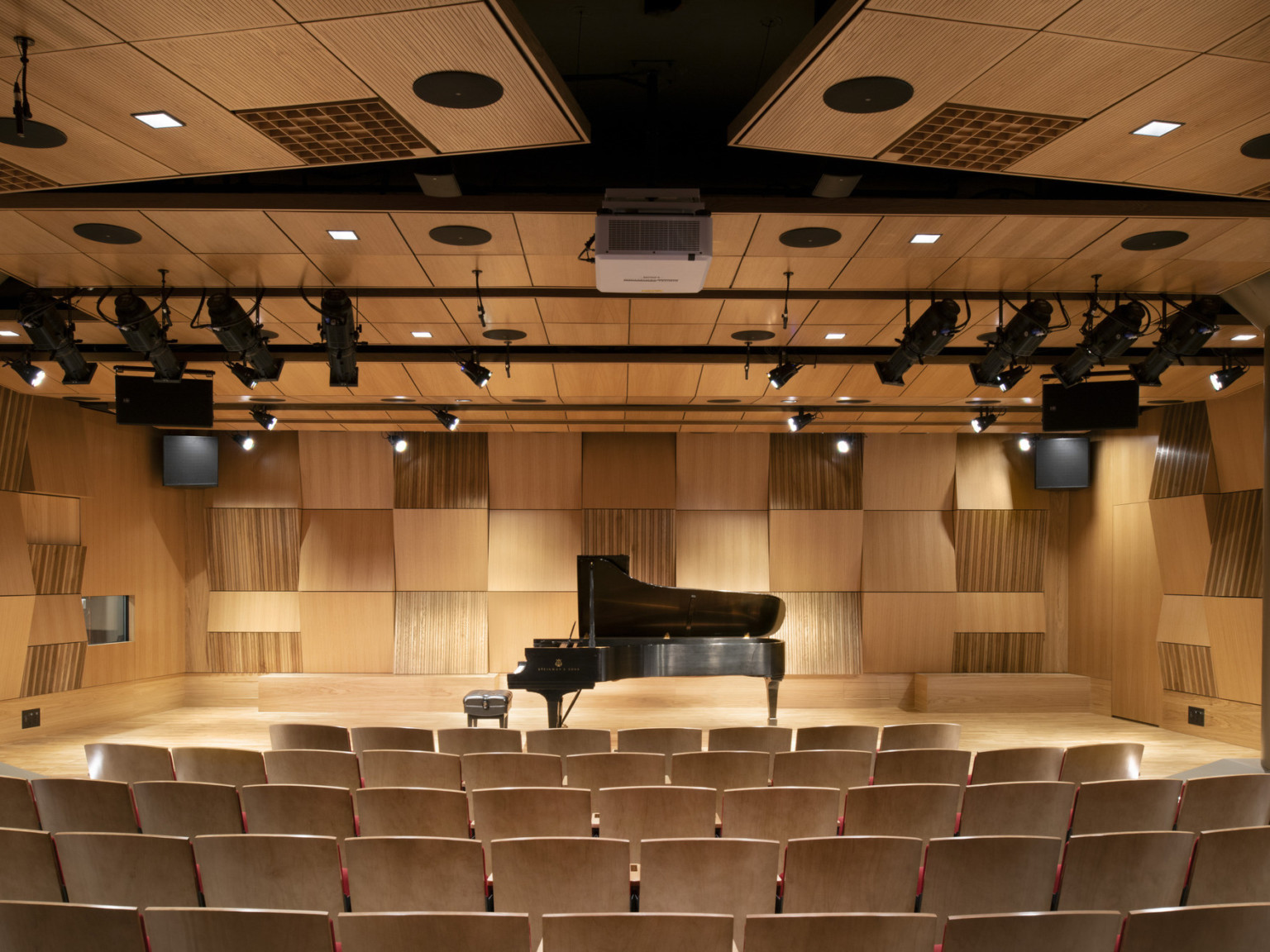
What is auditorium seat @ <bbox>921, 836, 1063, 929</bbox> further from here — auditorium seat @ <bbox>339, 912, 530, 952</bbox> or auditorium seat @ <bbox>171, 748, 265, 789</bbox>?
auditorium seat @ <bbox>171, 748, 265, 789</bbox>

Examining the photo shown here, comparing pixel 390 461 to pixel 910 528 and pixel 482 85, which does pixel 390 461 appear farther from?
pixel 482 85

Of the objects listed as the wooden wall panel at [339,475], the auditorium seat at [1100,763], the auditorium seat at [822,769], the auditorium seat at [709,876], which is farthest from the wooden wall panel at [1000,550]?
the auditorium seat at [709,876]

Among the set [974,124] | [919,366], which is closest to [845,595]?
[919,366]

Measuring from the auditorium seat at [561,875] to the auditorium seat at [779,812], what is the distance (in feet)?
2.51

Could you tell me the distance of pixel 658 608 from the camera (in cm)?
898

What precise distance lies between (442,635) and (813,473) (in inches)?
206

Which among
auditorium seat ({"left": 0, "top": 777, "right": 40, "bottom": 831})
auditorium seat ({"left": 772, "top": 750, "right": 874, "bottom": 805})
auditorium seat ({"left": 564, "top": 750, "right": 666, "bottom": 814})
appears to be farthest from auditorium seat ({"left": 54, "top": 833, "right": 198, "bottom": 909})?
auditorium seat ({"left": 772, "top": 750, "right": 874, "bottom": 805})

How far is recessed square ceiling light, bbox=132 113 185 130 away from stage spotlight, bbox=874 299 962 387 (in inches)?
172

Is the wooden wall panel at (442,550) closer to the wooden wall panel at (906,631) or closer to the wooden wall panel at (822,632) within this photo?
the wooden wall panel at (822,632)

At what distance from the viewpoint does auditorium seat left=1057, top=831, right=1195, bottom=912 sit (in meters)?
3.08

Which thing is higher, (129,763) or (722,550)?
(722,550)

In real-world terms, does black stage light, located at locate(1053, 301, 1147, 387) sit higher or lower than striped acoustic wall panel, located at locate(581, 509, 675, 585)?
higher

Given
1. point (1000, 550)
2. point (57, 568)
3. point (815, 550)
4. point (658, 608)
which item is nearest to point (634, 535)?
point (815, 550)

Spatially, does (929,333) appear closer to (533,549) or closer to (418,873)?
(418,873)
